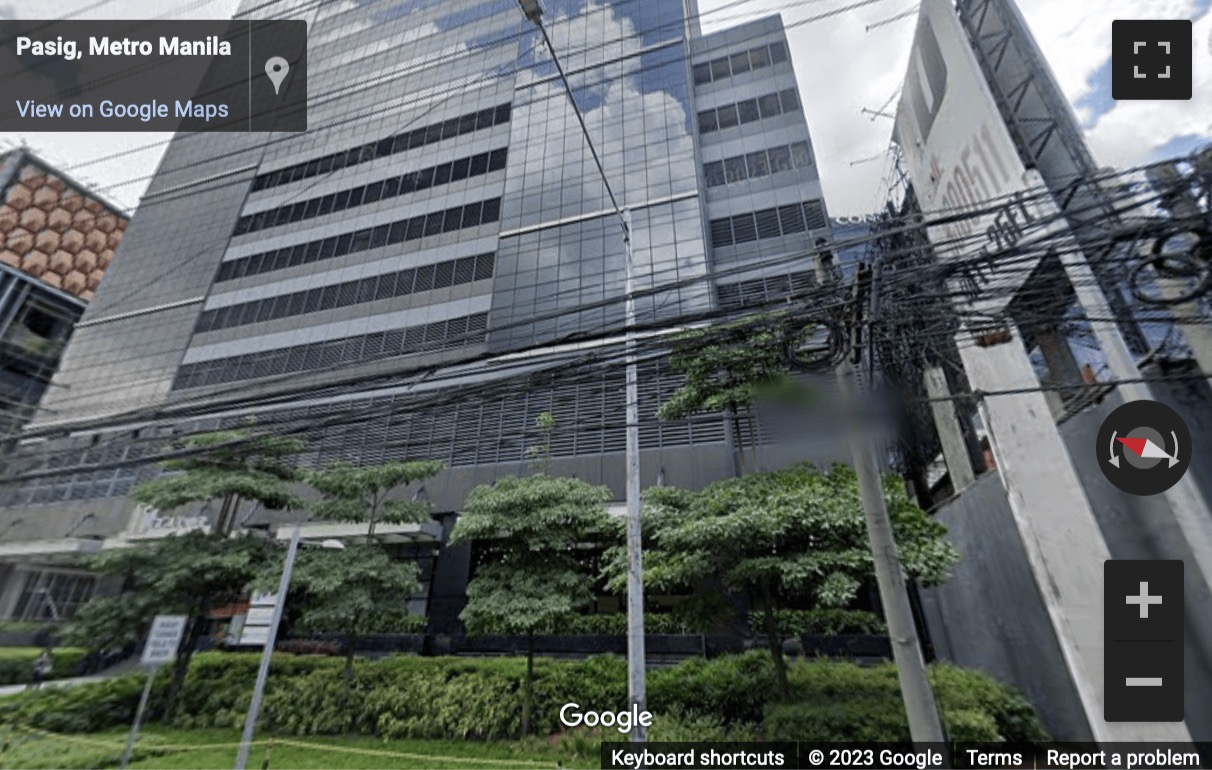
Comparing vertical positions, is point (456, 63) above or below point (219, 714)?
above

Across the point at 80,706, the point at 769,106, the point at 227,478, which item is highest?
the point at 769,106

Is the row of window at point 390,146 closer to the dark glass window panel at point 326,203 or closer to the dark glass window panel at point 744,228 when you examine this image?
the dark glass window panel at point 326,203

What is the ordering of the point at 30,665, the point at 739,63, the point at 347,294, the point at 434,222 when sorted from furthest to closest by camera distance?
the point at 739,63, the point at 434,222, the point at 347,294, the point at 30,665

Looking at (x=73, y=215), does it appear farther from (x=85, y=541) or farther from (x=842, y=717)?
(x=842, y=717)

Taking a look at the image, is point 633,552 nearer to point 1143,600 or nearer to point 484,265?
point 1143,600

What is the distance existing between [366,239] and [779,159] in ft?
58.1

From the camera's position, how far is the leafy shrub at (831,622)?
420 inches

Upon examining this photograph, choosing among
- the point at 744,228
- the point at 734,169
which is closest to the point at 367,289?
the point at 744,228

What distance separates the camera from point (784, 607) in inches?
417

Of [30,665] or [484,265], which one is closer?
[30,665]

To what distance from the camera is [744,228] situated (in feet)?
58.3

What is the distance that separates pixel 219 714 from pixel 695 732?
9.97 metres

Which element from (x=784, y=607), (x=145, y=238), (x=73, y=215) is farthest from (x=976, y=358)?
(x=73, y=215)

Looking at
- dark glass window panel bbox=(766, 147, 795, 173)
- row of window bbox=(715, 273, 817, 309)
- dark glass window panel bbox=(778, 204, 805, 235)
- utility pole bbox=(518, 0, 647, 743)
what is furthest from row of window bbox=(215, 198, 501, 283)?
utility pole bbox=(518, 0, 647, 743)
